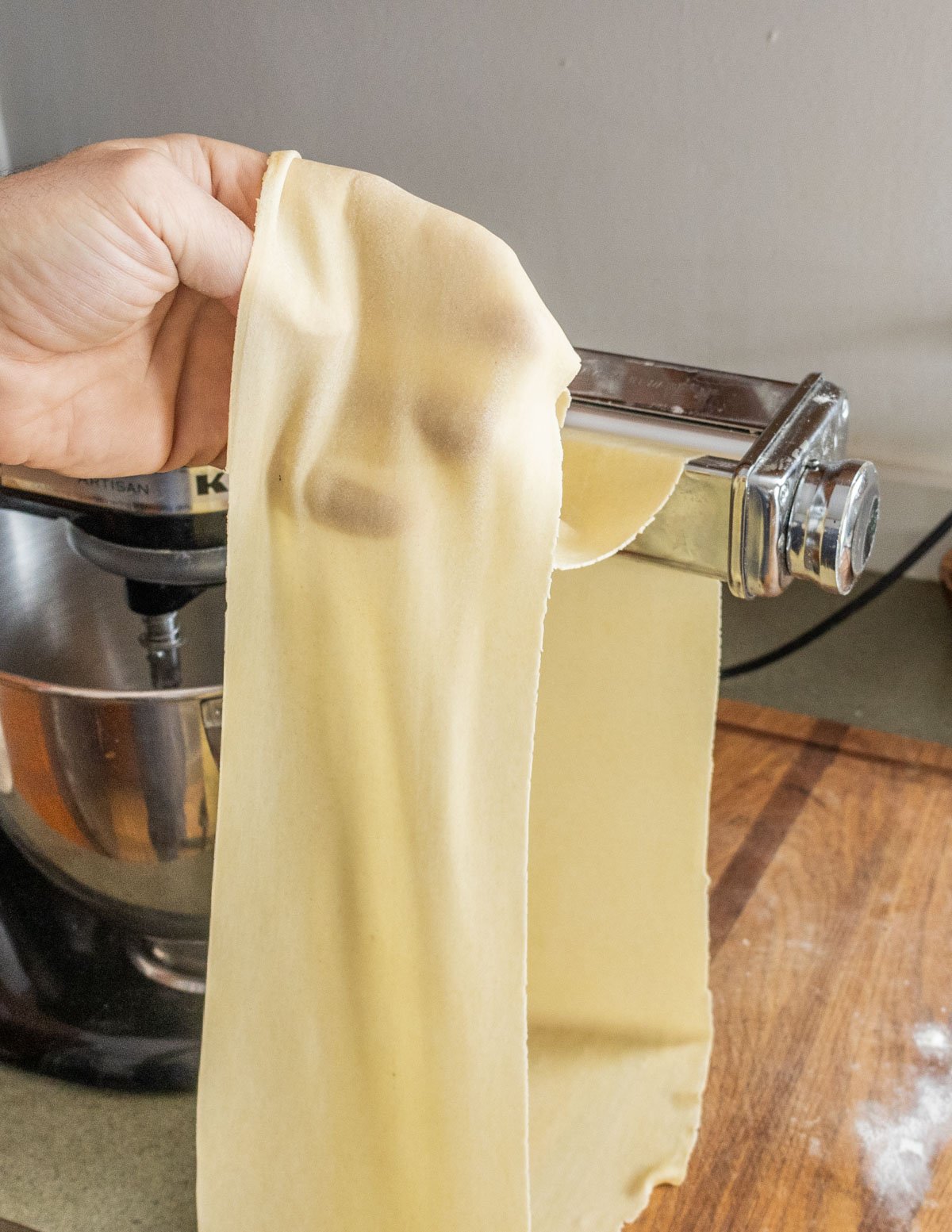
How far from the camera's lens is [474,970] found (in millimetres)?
298

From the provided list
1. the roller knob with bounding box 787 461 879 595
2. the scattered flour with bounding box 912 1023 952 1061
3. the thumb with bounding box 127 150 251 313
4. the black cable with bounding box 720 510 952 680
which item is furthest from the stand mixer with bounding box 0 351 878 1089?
the black cable with bounding box 720 510 952 680


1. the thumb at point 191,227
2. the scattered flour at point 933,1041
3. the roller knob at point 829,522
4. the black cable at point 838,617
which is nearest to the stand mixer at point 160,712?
the roller knob at point 829,522

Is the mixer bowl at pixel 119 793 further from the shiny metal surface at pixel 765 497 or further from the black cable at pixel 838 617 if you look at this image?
the black cable at pixel 838 617

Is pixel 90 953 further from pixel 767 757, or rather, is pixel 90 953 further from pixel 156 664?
pixel 767 757

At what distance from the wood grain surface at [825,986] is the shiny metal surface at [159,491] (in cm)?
27

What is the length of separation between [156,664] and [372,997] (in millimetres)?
224

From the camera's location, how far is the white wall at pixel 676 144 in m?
0.63

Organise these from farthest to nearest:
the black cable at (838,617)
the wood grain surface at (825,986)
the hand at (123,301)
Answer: the black cable at (838,617) → the wood grain surface at (825,986) → the hand at (123,301)

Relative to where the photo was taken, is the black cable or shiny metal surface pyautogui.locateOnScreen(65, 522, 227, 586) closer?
shiny metal surface pyautogui.locateOnScreen(65, 522, 227, 586)

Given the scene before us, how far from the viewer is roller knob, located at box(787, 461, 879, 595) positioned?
0.31 metres

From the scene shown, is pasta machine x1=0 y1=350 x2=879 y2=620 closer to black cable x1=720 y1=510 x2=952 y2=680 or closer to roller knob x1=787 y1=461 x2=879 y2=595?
roller knob x1=787 y1=461 x2=879 y2=595

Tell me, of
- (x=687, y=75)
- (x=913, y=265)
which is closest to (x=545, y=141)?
(x=687, y=75)

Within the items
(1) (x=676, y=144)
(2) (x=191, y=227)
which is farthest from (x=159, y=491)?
(1) (x=676, y=144)

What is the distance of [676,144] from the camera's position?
68 centimetres
